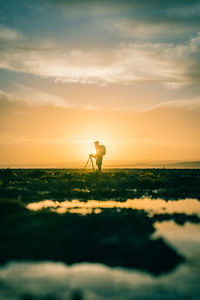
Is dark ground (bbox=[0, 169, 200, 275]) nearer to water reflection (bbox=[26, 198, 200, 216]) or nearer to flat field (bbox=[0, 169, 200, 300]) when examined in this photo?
flat field (bbox=[0, 169, 200, 300])

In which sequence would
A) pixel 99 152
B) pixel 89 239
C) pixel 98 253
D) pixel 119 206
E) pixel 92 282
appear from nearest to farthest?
pixel 92 282 < pixel 98 253 < pixel 89 239 < pixel 119 206 < pixel 99 152

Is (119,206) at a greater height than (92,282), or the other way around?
(119,206)

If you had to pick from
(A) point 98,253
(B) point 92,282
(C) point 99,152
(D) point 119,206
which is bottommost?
(B) point 92,282

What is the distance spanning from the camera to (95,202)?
57.2 feet

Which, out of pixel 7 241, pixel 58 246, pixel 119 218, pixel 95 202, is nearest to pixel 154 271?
pixel 58 246

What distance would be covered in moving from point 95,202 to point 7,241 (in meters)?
8.62

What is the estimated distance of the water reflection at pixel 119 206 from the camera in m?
14.5

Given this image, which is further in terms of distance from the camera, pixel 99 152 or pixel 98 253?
pixel 99 152

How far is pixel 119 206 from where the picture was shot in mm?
15930

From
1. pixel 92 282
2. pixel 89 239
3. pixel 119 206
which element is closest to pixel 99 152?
pixel 119 206

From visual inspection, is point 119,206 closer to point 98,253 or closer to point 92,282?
point 98,253

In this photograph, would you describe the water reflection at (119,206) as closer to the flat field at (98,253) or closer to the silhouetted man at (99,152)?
the flat field at (98,253)

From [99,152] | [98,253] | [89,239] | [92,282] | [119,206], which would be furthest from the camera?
[99,152]

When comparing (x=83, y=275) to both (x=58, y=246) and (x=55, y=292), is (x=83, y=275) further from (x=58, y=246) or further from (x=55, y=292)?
(x=58, y=246)
